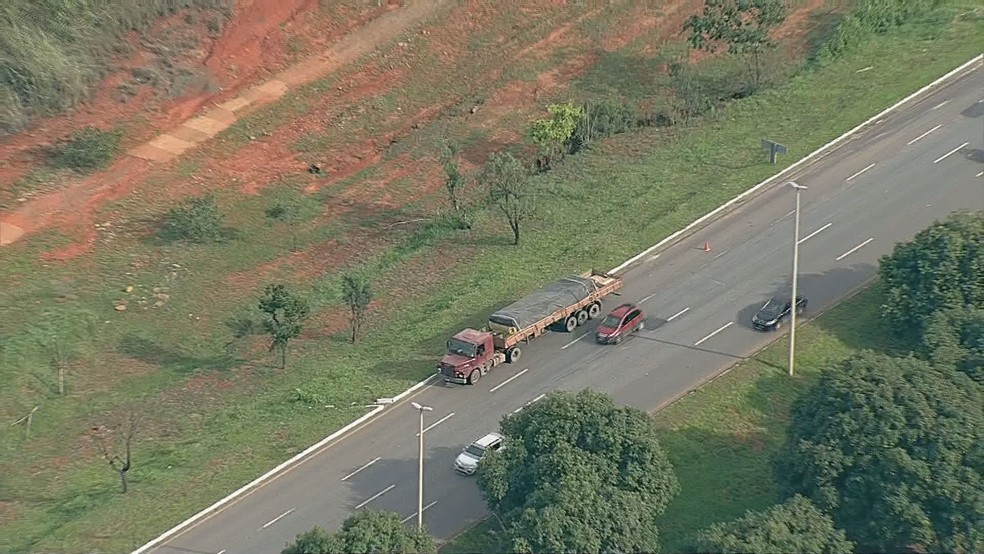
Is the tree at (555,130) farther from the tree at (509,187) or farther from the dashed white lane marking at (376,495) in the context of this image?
the dashed white lane marking at (376,495)

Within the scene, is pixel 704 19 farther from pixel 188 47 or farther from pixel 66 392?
pixel 66 392

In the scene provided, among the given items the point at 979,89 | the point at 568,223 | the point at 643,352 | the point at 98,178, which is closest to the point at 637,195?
the point at 568,223

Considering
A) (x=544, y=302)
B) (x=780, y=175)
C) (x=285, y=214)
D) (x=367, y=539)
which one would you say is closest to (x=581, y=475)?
(x=367, y=539)

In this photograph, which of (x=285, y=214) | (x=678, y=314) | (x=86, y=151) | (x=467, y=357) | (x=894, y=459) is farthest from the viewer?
(x=86, y=151)

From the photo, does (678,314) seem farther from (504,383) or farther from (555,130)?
(555,130)

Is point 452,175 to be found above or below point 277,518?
above

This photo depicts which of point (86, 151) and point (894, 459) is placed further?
point (86, 151)
